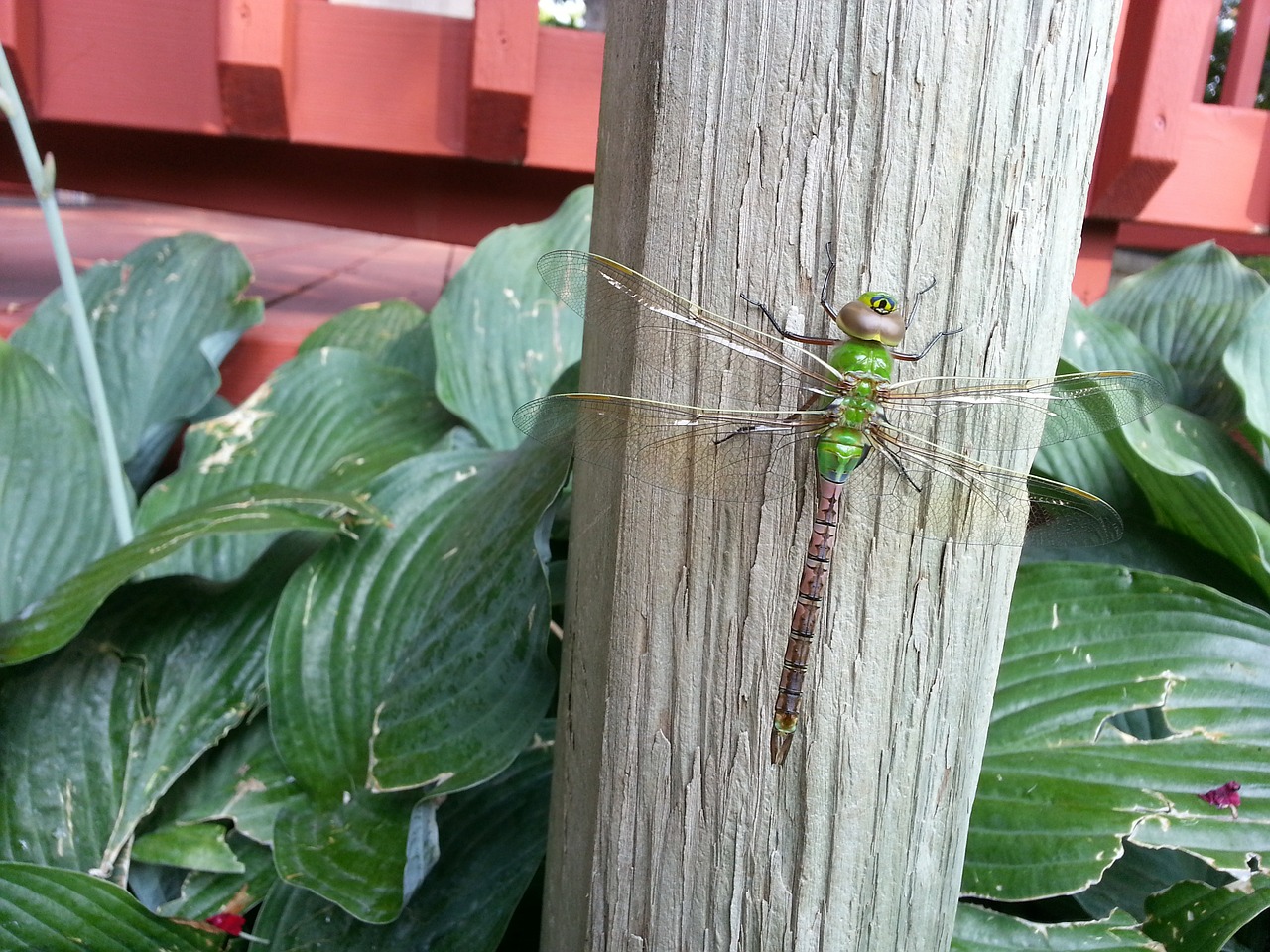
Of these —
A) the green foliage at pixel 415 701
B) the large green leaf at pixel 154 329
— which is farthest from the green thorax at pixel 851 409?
the large green leaf at pixel 154 329

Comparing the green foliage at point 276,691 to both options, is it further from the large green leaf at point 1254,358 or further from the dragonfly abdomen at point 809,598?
the large green leaf at point 1254,358

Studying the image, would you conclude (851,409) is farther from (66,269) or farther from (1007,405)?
(66,269)

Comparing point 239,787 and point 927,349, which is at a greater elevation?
point 927,349

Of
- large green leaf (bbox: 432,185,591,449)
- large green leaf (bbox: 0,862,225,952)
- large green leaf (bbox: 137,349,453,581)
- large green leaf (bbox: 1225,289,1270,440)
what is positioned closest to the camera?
large green leaf (bbox: 0,862,225,952)

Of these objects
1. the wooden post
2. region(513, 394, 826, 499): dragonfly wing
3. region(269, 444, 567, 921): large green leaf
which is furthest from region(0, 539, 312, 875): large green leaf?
region(513, 394, 826, 499): dragonfly wing

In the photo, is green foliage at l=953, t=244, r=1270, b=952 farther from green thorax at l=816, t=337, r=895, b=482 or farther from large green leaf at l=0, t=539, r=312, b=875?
large green leaf at l=0, t=539, r=312, b=875

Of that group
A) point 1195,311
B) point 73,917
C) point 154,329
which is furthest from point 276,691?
point 1195,311
